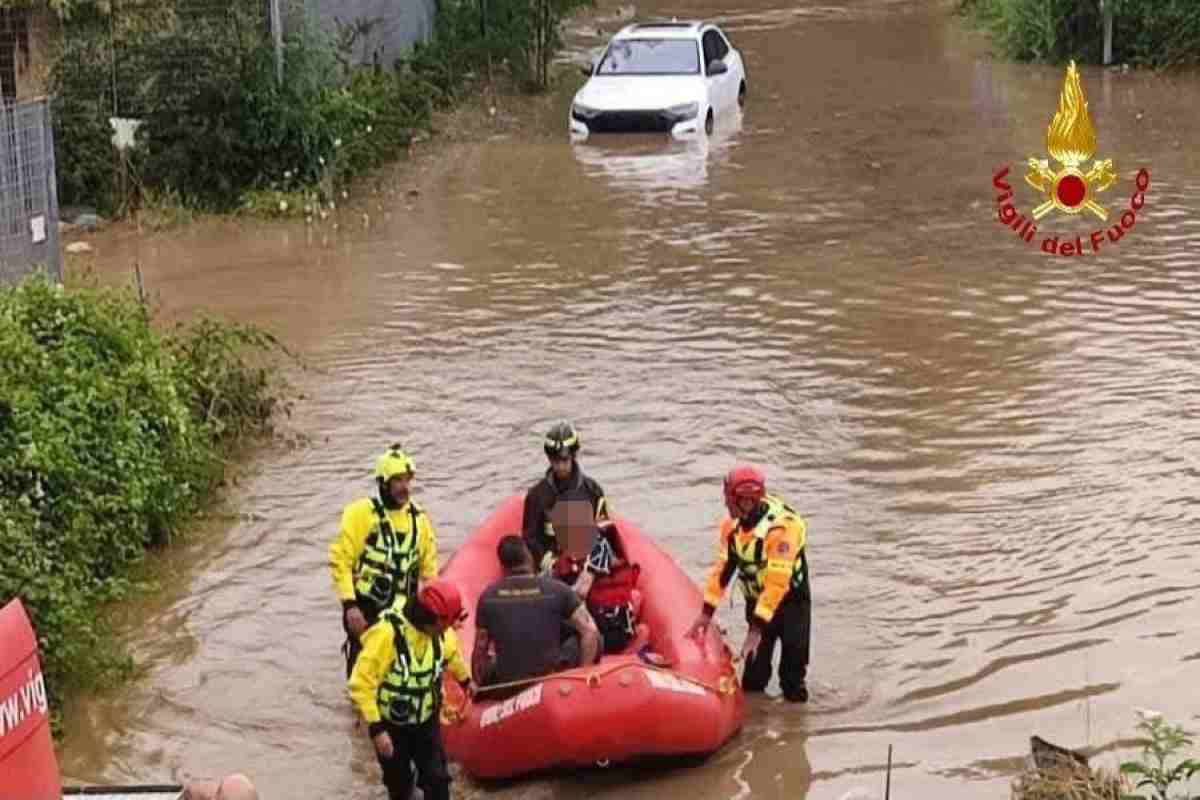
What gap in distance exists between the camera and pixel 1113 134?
2583 centimetres

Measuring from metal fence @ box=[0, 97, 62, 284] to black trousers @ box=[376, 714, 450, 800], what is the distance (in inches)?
253

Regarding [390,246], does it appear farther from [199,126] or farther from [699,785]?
[699,785]

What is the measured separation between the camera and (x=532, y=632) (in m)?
8.97

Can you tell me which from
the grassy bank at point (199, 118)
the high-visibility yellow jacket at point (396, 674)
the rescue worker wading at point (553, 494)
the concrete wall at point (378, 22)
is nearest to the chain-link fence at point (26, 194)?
the rescue worker wading at point (553, 494)

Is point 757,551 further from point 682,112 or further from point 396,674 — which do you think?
point 682,112

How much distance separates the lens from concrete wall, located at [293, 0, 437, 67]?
25734mm

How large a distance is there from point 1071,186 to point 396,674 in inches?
598

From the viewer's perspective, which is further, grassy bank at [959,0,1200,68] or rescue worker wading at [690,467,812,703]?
grassy bank at [959,0,1200,68]

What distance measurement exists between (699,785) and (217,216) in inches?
559

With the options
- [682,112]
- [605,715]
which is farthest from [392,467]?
[682,112]

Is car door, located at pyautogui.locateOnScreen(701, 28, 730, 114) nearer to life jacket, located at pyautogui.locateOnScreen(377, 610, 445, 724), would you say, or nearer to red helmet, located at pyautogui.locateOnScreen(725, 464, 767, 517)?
red helmet, located at pyautogui.locateOnScreen(725, 464, 767, 517)

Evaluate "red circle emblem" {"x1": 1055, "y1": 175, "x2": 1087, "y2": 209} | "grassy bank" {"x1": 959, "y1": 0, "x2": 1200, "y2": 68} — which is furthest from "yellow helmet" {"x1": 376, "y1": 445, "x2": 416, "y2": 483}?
"grassy bank" {"x1": 959, "y1": 0, "x2": 1200, "y2": 68}

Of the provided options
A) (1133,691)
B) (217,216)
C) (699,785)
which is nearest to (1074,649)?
(1133,691)

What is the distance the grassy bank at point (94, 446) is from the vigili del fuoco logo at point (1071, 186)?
9.03m
